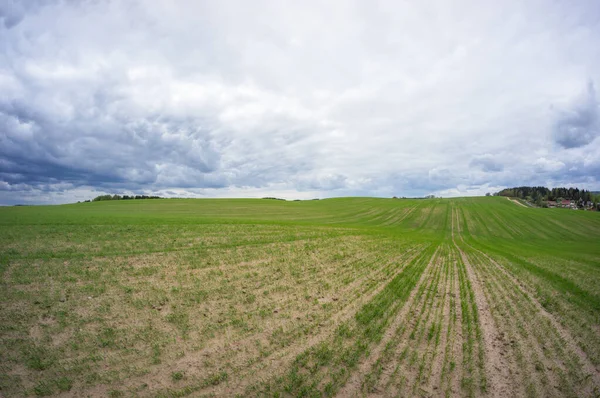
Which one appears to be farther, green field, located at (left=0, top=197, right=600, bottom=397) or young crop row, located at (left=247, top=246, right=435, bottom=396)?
green field, located at (left=0, top=197, right=600, bottom=397)

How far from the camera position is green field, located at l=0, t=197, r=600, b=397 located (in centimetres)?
723

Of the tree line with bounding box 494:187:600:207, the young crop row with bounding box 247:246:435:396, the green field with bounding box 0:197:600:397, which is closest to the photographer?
the young crop row with bounding box 247:246:435:396

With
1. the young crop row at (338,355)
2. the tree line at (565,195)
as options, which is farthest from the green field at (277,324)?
the tree line at (565,195)

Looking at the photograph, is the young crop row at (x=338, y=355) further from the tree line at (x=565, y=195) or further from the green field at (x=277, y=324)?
the tree line at (x=565, y=195)

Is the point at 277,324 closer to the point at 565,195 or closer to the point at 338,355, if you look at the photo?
the point at 338,355

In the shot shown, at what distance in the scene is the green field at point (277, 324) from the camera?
7234 millimetres

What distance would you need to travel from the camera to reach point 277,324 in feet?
34.4

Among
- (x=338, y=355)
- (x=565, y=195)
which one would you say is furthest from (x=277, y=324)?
(x=565, y=195)

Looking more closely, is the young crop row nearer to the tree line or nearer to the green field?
the green field

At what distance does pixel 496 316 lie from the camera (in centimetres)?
1184

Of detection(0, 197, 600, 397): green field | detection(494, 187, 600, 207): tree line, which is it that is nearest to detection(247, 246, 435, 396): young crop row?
detection(0, 197, 600, 397): green field

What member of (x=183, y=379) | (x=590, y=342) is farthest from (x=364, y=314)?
(x=590, y=342)

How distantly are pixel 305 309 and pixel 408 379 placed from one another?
537 centimetres

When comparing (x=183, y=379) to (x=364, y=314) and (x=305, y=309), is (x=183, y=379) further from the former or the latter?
(x=364, y=314)
